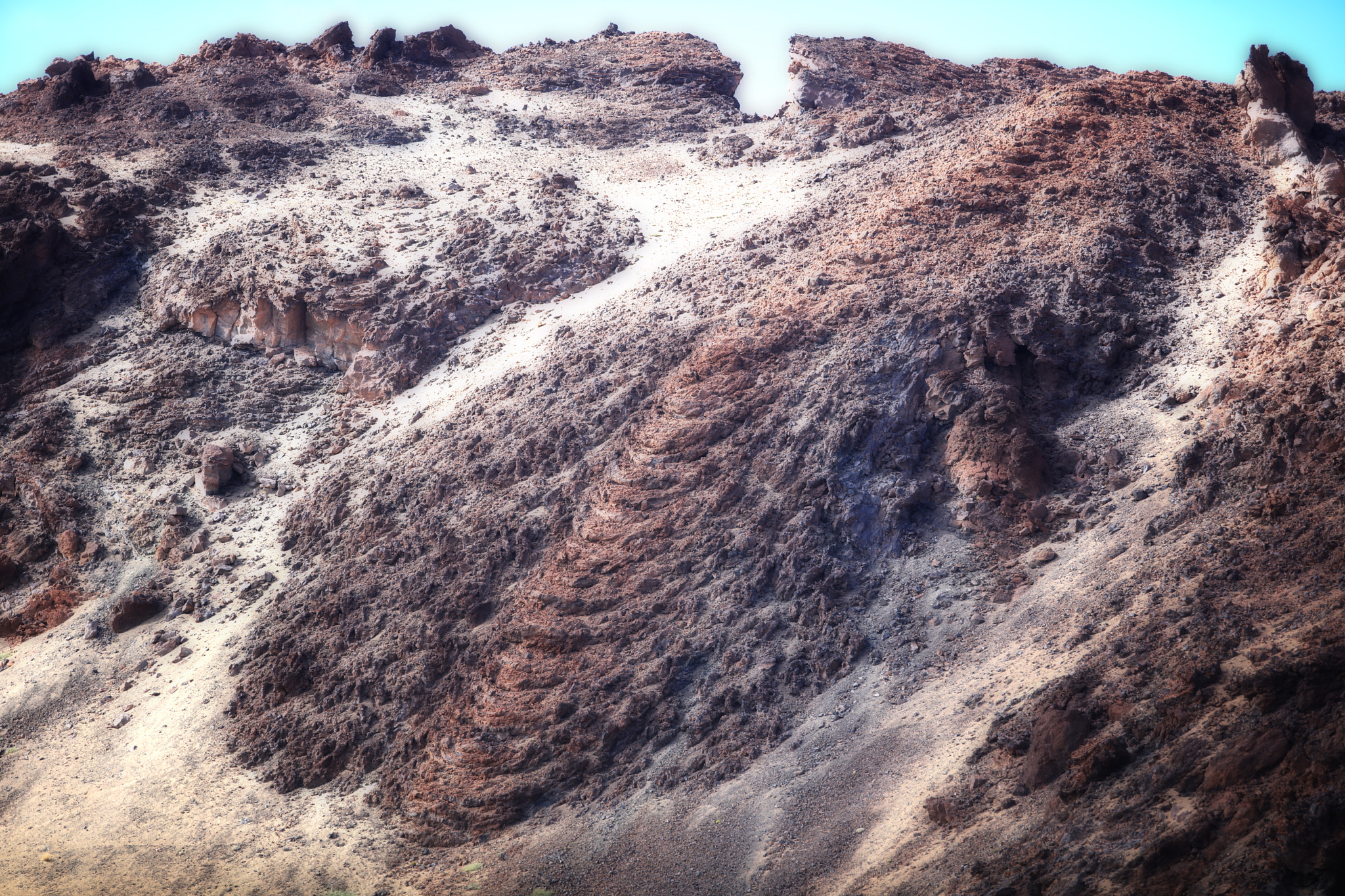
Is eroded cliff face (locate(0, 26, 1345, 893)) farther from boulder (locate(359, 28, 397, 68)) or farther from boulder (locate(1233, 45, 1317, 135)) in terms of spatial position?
boulder (locate(359, 28, 397, 68))

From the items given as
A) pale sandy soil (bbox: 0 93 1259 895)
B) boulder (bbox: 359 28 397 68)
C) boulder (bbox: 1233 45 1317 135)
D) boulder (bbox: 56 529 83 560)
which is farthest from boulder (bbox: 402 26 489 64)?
boulder (bbox: 1233 45 1317 135)

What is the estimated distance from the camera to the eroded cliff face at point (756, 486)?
10969 millimetres

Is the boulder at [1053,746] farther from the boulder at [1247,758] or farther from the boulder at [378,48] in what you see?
the boulder at [378,48]

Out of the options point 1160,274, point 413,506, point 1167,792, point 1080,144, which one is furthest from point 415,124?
point 1167,792

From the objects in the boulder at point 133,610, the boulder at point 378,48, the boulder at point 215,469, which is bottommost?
the boulder at point 133,610

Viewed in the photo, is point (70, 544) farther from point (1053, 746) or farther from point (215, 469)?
point (1053, 746)

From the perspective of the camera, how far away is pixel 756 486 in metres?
16.0

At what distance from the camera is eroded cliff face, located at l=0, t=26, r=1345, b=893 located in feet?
36.0

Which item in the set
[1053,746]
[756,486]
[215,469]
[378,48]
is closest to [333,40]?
[378,48]

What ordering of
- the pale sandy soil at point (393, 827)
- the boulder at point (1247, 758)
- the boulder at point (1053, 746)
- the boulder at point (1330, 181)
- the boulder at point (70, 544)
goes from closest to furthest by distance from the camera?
the boulder at point (1247, 758) → the boulder at point (1053, 746) → the pale sandy soil at point (393, 827) → the boulder at point (1330, 181) → the boulder at point (70, 544)

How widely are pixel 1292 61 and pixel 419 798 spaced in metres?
24.1

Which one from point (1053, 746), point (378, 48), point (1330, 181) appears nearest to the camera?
point (1053, 746)

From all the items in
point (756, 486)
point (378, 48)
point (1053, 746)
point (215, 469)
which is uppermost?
point (378, 48)

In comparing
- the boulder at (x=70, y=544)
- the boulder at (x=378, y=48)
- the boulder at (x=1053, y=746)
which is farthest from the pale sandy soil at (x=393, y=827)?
the boulder at (x=378, y=48)
